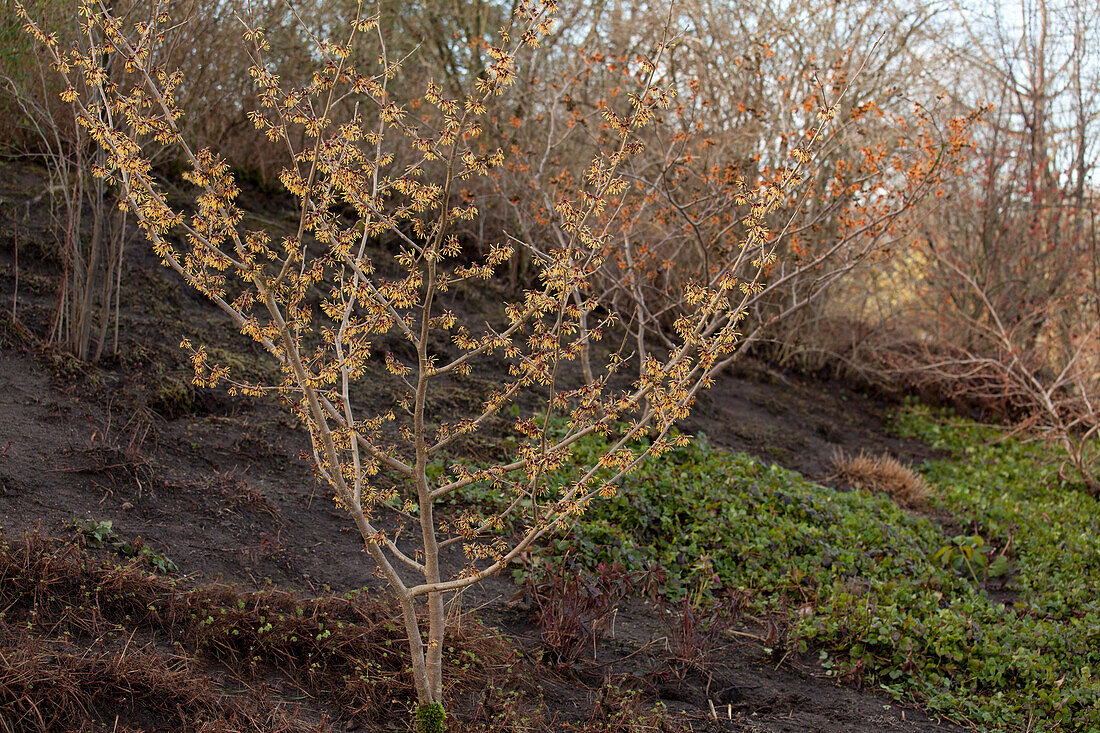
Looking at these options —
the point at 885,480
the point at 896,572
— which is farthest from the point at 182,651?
the point at 885,480

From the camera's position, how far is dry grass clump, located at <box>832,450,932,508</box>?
7.52 m

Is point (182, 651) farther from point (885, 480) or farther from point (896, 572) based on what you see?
point (885, 480)

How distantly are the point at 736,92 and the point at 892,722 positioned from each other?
22.5 feet

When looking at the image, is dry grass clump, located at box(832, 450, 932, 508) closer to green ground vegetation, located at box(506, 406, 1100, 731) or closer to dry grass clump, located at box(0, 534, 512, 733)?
green ground vegetation, located at box(506, 406, 1100, 731)

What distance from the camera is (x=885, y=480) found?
25.1 feet

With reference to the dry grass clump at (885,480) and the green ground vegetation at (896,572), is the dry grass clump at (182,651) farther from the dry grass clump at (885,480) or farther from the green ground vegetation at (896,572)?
the dry grass clump at (885,480)

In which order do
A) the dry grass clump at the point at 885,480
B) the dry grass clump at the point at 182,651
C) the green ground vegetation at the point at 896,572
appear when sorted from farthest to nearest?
the dry grass clump at the point at 885,480
the green ground vegetation at the point at 896,572
the dry grass clump at the point at 182,651

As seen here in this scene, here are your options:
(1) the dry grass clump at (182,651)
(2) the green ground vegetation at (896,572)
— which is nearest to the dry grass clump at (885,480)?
(2) the green ground vegetation at (896,572)

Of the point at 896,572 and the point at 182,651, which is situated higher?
the point at 182,651

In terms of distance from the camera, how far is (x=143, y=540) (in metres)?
3.81

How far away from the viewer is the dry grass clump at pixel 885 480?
24.7 ft

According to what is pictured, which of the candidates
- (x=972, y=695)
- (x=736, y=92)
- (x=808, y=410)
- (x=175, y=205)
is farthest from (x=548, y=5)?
(x=808, y=410)

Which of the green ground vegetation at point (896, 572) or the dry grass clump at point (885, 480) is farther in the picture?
the dry grass clump at point (885, 480)

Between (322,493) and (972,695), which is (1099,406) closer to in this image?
(972,695)
